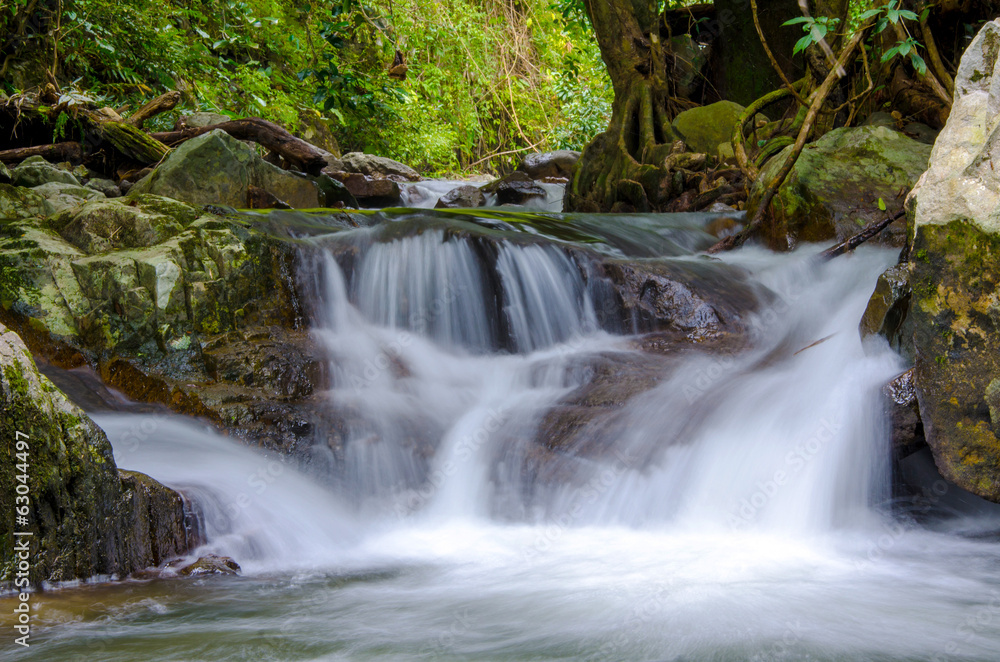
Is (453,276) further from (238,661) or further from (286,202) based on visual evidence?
(238,661)

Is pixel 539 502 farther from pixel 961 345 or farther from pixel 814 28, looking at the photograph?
pixel 814 28

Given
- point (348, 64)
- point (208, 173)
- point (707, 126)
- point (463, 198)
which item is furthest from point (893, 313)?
point (463, 198)

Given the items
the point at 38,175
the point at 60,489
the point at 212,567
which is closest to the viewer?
the point at 60,489

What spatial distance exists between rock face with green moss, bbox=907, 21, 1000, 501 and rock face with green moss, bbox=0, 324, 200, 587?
10.7 ft

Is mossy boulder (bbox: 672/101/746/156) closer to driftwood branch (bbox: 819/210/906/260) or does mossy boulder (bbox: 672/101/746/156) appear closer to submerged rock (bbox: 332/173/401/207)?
driftwood branch (bbox: 819/210/906/260)

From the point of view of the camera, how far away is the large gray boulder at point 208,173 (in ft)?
23.7

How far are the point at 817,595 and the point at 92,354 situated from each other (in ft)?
12.8

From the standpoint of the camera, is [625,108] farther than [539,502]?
Yes

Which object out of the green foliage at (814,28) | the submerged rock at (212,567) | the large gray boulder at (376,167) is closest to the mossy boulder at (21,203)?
the submerged rock at (212,567)

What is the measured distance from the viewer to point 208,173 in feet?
24.3

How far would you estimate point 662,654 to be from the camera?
7.27ft

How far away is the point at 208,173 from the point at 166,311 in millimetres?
3425

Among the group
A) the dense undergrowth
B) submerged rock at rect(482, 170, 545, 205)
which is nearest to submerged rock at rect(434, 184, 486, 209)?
submerged rock at rect(482, 170, 545, 205)

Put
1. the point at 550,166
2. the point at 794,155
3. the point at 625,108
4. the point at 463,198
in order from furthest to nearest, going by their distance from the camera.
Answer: the point at 550,166, the point at 463,198, the point at 625,108, the point at 794,155
